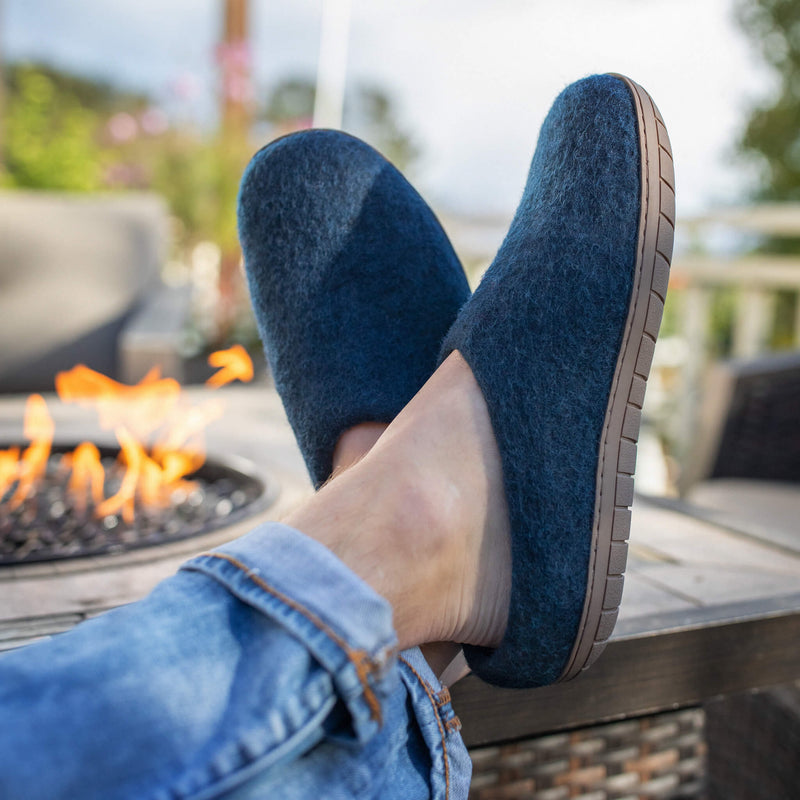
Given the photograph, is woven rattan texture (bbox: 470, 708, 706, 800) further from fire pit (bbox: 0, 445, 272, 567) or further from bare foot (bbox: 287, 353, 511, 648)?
fire pit (bbox: 0, 445, 272, 567)

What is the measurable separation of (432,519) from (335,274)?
17.9 inches

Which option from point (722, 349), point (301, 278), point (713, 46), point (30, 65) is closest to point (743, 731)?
point (301, 278)

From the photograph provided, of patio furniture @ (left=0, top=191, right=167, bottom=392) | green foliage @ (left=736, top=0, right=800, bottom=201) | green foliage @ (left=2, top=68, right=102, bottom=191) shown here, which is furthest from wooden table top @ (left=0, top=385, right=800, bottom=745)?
green foliage @ (left=736, top=0, right=800, bottom=201)

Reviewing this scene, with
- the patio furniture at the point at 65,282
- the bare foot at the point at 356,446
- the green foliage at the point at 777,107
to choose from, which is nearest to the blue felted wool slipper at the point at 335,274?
the bare foot at the point at 356,446

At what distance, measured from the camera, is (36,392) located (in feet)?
7.95

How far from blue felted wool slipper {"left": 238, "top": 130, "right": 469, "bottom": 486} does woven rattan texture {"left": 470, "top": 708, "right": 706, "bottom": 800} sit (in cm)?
35

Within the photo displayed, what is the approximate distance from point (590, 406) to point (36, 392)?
2.12 meters

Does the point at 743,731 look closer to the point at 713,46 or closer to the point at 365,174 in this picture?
the point at 365,174

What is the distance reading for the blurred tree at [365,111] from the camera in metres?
6.35

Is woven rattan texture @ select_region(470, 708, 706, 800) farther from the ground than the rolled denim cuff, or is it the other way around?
the rolled denim cuff

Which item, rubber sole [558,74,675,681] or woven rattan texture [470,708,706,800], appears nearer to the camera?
rubber sole [558,74,675,681]

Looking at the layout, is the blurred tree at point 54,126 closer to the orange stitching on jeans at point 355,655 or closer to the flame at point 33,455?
the flame at point 33,455

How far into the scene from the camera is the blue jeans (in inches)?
15.8

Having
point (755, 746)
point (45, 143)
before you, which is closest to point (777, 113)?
point (45, 143)
